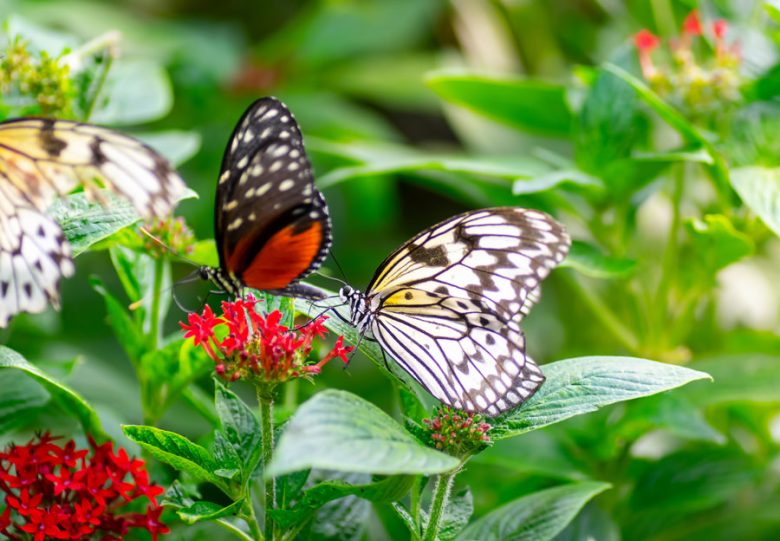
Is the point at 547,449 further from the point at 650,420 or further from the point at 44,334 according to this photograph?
the point at 44,334

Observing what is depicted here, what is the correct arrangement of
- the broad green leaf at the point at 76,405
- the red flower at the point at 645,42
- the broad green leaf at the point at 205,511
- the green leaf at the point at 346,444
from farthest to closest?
the red flower at the point at 645,42 < the broad green leaf at the point at 76,405 < the broad green leaf at the point at 205,511 < the green leaf at the point at 346,444

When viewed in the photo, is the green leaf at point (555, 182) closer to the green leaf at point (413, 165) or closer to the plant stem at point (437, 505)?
the green leaf at point (413, 165)

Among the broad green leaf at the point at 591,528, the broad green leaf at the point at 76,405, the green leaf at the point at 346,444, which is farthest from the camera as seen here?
the broad green leaf at the point at 591,528

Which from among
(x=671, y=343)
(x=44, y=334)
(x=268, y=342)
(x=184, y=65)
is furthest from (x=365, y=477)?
(x=184, y=65)

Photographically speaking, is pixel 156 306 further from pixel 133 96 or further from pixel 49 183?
pixel 133 96

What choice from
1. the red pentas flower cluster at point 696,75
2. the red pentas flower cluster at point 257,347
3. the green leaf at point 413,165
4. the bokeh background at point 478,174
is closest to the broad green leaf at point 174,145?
the bokeh background at point 478,174

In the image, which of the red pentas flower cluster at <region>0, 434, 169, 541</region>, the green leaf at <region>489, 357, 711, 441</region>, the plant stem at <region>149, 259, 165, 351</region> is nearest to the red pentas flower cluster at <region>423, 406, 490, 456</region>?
the green leaf at <region>489, 357, 711, 441</region>

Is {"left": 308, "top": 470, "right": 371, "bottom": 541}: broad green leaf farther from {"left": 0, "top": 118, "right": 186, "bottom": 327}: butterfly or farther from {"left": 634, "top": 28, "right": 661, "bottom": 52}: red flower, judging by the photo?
{"left": 634, "top": 28, "right": 661, "bottom": 52}: red flower
